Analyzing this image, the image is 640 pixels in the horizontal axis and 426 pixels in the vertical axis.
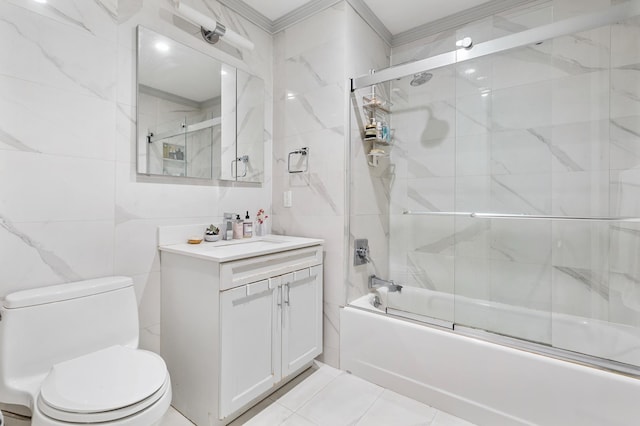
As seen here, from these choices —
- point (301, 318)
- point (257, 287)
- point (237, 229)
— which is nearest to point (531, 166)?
point (301, 318)

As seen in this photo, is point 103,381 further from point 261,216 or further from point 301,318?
point 261,216

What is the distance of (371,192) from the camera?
Answer: 2393 mm

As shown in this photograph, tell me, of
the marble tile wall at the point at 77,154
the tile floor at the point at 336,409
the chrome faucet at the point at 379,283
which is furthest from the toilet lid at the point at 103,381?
the chrome faucet at the point at 379,283

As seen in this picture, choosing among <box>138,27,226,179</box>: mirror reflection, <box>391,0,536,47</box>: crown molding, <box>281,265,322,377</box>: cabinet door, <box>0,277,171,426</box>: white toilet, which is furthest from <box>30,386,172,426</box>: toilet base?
<box>391,0,536,47</box>: crown molding

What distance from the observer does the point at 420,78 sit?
2127 mm

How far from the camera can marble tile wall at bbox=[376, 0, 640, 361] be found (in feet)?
5.34

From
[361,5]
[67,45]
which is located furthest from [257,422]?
[361,5]

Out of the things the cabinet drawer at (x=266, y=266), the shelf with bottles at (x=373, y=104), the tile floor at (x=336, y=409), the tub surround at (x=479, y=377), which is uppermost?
the shelf with bottles at (x=373, y=104)

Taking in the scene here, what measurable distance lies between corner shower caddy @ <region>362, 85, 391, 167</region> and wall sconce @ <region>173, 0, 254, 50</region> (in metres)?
0.92

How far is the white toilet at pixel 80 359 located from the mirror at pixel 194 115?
0.73 m

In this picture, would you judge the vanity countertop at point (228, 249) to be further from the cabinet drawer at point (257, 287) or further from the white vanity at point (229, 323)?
the cabinet drawer at point (257, 287)

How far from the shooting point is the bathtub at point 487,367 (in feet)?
4.37

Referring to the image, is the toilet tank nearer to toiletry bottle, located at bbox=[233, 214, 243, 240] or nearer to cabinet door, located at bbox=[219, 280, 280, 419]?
cabinet door, located at bbox=[219, 280, 280, 419]

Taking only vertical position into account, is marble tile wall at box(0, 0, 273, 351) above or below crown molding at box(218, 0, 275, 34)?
below
